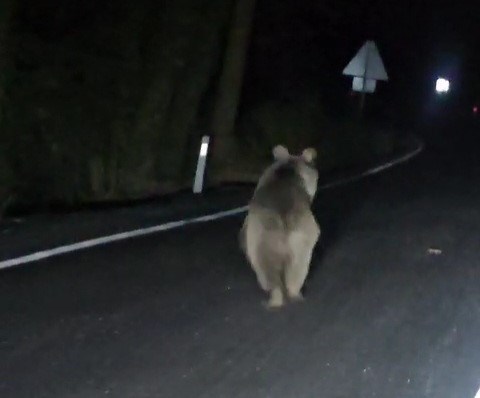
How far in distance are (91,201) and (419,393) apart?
11.7 meters

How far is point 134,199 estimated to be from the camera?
1833 cm

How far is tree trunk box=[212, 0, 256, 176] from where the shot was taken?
2273cm

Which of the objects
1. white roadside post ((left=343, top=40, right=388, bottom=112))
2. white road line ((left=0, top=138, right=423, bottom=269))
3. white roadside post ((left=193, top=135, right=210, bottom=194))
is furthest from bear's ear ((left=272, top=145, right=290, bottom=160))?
white roadside post ((left=343, top=40, right=388, bottom=112))

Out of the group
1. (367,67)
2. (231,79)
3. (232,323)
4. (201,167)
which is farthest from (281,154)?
(367,67)

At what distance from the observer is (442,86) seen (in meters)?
75.9

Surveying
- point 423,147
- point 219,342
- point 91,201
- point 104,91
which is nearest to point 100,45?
point 104,91

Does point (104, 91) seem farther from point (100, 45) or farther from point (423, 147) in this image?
point (423, 147)

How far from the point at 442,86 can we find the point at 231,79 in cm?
5473

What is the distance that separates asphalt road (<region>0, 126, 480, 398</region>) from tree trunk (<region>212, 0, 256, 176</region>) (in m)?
9.75

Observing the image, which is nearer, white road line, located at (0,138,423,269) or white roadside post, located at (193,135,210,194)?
white road line, located at (0,138,423,269)

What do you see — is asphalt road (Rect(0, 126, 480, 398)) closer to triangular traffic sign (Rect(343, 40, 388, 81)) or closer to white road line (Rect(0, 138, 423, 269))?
white road line (Rect(0, 138, 423, 269))

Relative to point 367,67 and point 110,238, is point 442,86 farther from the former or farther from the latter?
point 110,238

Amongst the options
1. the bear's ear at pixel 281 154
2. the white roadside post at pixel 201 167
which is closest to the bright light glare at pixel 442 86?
the white roadside post at pixel 201 167

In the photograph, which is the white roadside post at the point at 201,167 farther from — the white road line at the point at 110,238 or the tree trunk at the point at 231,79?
the tree trunk at the point at 231,79
